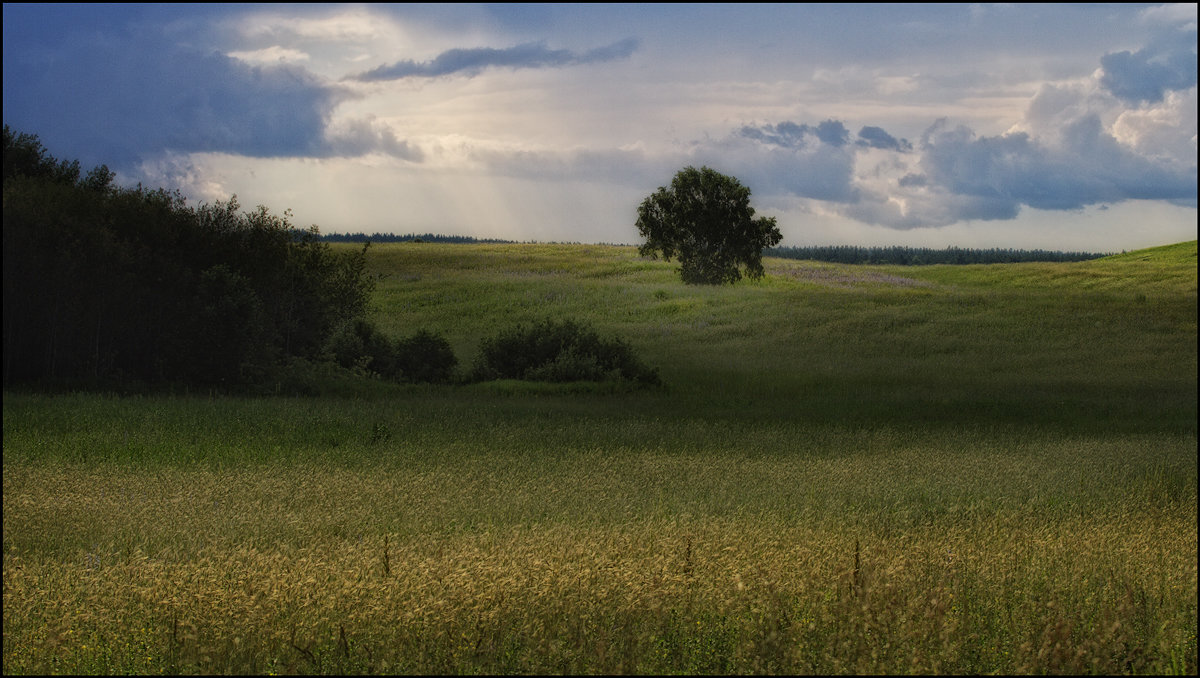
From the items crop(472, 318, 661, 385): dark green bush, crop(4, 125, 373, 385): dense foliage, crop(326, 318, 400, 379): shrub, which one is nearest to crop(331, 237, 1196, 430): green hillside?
crop(326, 318, 400, 379): shrub

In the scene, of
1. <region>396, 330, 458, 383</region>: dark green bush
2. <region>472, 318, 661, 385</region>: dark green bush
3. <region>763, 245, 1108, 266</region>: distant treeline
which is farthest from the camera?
<region>763, 245, 1108, 266</region>: distant treeline

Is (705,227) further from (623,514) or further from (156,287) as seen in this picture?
(623,514)

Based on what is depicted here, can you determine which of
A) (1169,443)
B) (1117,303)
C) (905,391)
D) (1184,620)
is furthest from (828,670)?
(1117,303)

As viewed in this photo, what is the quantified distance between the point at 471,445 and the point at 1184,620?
894 cm

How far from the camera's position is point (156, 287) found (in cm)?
1708

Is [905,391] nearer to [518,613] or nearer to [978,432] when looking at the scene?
[978,432]

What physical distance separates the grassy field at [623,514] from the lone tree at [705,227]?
630 mm

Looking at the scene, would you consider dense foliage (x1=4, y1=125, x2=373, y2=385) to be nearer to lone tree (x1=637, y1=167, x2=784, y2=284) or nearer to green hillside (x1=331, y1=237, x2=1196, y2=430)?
green hillside (x1=331, y1=237, x2=1196, y2=430)

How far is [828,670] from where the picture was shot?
391 centimetres

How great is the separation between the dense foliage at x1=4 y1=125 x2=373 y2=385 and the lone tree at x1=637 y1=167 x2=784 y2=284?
21.8 ft

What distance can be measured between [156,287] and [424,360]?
214 inches

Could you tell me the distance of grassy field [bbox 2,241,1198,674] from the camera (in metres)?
4.30

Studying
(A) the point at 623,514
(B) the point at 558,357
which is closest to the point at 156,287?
(B) the point at 558,357

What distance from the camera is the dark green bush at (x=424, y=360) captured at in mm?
18594
